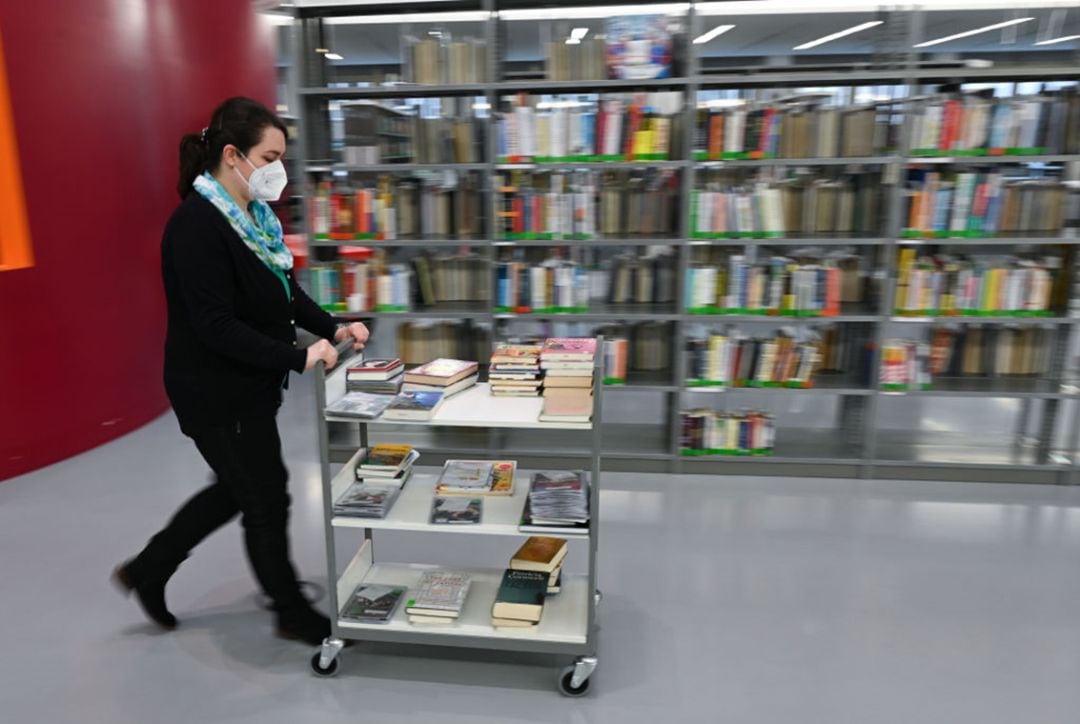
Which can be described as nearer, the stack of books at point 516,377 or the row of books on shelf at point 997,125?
the stack of books at point 516,377

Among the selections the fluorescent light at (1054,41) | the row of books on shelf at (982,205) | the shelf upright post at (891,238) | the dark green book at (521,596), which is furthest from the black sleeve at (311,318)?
the fluorescent light at (1054,41)

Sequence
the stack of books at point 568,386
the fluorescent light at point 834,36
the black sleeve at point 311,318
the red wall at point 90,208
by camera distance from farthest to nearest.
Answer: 1. the fluorescent light at point 834,36
2. the red wall at point 90,208
3. the black sleeve at point 311,318
4. the stack of books at point 568,386

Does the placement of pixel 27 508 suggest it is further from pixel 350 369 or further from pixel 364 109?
pixel 364 109

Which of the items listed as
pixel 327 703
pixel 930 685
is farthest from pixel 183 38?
pixel 930 685

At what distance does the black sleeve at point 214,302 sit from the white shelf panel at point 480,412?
0.60ft

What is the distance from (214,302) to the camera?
2.04m

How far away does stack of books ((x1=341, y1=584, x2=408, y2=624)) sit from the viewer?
2330 millimetres

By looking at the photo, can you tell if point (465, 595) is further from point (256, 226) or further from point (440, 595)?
point (256, 226)

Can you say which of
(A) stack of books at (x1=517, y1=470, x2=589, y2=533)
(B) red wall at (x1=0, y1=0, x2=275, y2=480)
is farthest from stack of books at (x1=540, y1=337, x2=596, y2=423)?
(B) red wall at (x1=0, y1=0, x2=275, y2=480)

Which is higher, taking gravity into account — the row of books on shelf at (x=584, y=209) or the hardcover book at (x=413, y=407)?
the row of books on shelf at (x=584, y=209)

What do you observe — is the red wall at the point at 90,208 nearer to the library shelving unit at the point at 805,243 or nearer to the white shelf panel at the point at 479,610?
the library shelving unit at the point at 805,243

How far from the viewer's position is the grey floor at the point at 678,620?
2.21 metres

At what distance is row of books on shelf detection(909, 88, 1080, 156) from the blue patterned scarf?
294 cm

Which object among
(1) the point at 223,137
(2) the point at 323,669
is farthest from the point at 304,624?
(1) the point at 223,137
